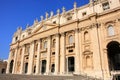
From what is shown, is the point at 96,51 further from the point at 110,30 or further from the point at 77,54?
the point at 110,30

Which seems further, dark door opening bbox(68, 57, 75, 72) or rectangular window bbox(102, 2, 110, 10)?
dark door opening bbox(68, 57, 75, 72)

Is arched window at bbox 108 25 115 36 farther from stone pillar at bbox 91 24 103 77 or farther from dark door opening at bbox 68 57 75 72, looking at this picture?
dark door opening at bbox 68 57 75 72

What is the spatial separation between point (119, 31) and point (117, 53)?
6.21 meters

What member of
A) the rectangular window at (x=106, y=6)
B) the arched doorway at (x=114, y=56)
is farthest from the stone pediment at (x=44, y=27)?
the arched doorway at (x=114, y=56)

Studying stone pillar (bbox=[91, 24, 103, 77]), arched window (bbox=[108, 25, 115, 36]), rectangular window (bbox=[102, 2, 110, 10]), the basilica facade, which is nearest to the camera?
stone pillar (bbox=[91, 24, 103, 77])

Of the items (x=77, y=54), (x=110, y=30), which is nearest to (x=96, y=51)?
(x=77, y=54)

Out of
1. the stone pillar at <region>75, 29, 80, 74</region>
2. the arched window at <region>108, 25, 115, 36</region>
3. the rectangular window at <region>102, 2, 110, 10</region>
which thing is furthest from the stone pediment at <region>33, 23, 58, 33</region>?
the arched window at <region>108, 25, 115, 36</region>

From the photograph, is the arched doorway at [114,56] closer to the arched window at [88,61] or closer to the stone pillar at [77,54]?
the arched window at [88,61]

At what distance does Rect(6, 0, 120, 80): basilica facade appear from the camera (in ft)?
75.2

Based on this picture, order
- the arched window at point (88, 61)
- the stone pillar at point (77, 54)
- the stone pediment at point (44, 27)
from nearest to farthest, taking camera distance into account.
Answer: the arched window at point (88, 61) → the stone pillar at point (77, 54) → the stone pediment at point (44, 27)

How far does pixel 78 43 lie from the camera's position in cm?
2598

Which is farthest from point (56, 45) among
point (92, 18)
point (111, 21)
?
point (111, 21)

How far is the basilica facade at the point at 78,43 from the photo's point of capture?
75.2 feet

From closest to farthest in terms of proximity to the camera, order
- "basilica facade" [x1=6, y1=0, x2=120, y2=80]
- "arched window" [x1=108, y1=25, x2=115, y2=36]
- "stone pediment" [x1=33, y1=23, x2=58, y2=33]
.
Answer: "basilica facade" [x1=6, y1=0, x2=120, y2=80] < "arched window" [x1=108, y1=25, x2=115, y2=36] < "stone pediment" [x1=33, y1=23, x2=58, y2=33]
